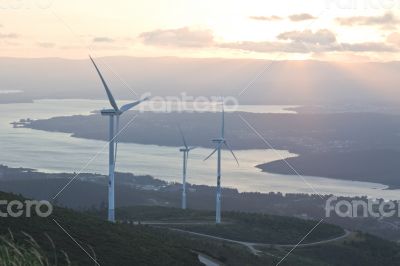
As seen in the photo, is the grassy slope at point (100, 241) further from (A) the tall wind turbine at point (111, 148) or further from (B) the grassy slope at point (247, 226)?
(B) the grassy slope at point (247, 226)

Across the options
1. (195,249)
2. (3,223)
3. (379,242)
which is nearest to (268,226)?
(379,242)
